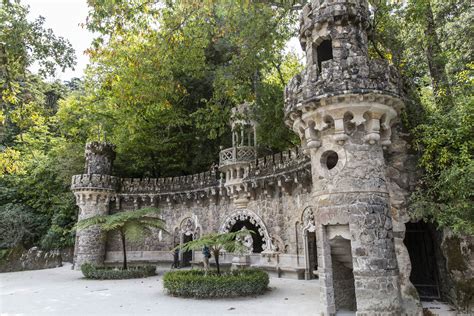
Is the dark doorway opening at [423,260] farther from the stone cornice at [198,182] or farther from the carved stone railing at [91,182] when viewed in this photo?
the carved stone railing at [91,182]

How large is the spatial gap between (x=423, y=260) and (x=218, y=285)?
20.8 feet

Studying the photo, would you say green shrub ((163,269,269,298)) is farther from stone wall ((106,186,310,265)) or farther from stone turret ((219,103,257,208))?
stone turret ((219,103,257,208))

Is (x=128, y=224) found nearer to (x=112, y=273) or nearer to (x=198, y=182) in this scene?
(x=112, y=273)

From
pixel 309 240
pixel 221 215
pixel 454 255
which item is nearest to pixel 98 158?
pixel 221 215

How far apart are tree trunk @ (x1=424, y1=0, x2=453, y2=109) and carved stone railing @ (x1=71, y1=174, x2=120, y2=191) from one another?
18.2 metres

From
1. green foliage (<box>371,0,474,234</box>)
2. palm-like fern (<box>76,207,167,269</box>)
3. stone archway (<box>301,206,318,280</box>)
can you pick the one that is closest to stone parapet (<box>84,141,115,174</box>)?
palm-like fern (<box>76,207,167,269</box>)

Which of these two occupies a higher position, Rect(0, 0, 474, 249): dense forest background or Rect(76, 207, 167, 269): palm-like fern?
Rect(0, 0, 474, 249): dense forest background

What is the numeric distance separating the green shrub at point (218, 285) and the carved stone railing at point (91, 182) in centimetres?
1123

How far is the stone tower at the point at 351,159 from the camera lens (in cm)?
747

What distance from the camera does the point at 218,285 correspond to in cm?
1068

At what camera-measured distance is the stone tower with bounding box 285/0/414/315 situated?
747 centimetres

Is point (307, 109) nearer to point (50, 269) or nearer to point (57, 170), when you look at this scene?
point (50, 269)

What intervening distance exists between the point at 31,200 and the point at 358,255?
26766mm

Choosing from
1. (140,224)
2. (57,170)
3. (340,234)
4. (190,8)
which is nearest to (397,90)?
(340,234)
